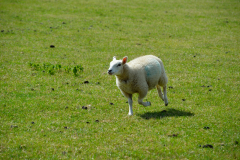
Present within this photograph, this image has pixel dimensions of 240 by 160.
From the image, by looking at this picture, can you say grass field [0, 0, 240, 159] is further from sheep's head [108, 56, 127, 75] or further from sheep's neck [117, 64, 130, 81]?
sheep's head [108, 56, 127, 75]

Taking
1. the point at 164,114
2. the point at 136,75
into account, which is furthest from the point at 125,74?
the point at 164,114

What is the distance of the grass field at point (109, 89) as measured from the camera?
22.2 feet

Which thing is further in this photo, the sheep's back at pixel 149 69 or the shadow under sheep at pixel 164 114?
the sheep's back at pixel 149 69

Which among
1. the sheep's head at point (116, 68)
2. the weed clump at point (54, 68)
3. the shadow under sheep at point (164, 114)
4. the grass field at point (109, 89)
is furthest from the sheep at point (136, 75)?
the weed clump at point (54, 68)

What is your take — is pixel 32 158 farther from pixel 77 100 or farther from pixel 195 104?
pixel 195 104

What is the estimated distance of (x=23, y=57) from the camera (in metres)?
15.2

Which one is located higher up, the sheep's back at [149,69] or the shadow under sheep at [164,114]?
the sheep's back at [149,69]

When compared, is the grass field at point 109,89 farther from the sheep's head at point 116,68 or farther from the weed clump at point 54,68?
the sheep's head at point 116,68

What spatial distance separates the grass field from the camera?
6.78 m

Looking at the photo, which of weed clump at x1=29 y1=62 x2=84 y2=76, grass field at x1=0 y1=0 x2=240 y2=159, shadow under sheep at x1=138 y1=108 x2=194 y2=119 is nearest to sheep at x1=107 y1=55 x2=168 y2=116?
shadow under sheep at x1=138 y1=108 x2=194 y2=119

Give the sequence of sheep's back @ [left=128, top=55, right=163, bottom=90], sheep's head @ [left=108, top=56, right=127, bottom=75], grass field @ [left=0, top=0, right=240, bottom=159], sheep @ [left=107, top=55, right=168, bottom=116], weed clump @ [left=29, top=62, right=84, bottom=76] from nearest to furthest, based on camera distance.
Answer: grass field @ [left=0, top=0, right=240, bottom=159]
sheep's head @ [left=108, top=56, right=127, bottom=75]
sheep @ [left=107, top=55, right=168, bottom=116]
sheep's back @ [left=128, top=55, right=163, bottom=90]
weed clump @ [left=29, top=62, right=84, bottom=76]

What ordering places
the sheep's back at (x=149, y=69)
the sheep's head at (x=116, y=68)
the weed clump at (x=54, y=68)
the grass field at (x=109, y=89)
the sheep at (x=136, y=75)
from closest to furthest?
the grass field at (x=109, y=89)
the sheep's head at (x=116, y=68)
the sheep at (x=136, y=75)
the sheep's back at (x=149, y=69)
the weed clump at (x=54, y=68)

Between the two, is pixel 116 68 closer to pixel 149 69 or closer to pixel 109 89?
pixel 149 69

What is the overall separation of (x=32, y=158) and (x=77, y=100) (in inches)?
151
